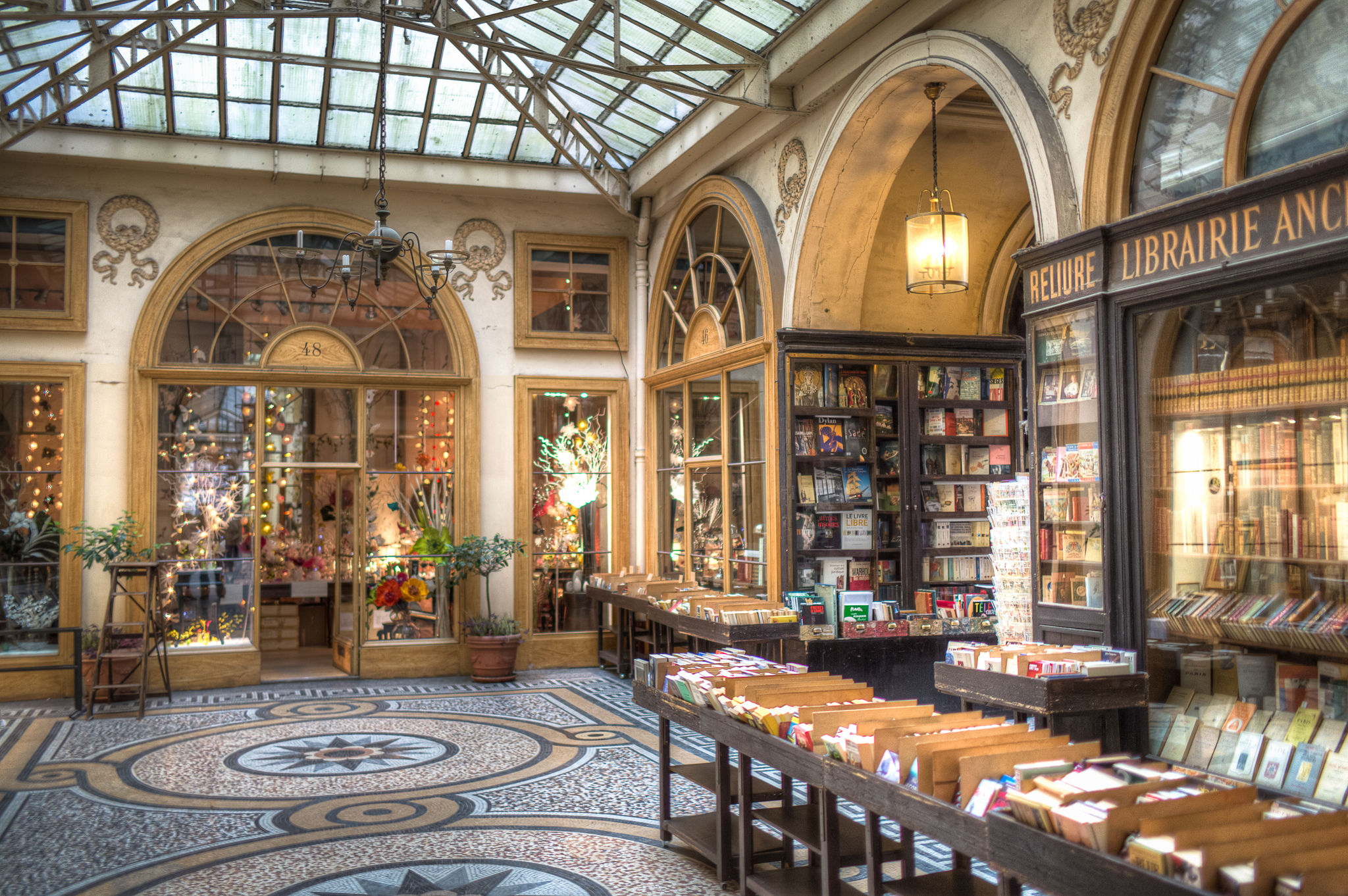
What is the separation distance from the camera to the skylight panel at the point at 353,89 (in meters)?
9.99

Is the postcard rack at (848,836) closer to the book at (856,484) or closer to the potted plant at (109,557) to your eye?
the book at (856,484)

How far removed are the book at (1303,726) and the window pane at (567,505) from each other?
803cm

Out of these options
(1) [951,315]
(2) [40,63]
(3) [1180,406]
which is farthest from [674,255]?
(3) [1180,406]

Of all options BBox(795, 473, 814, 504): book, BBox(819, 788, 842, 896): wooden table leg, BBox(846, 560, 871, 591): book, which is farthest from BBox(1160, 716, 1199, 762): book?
BBox(795, 473, 814, 504): book

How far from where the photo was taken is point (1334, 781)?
3963 millimetres

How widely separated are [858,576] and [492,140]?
5.88 metres

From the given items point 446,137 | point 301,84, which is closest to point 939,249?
point 446,137

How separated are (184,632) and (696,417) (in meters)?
5.40

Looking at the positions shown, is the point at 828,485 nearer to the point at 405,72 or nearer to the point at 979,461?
the point at 979,461

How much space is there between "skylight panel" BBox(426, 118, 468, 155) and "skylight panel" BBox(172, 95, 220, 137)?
1984mm

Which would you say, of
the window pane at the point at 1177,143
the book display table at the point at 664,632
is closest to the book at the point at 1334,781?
the window pane at the point at 1177,143

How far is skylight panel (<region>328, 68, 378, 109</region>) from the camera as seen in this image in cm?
999

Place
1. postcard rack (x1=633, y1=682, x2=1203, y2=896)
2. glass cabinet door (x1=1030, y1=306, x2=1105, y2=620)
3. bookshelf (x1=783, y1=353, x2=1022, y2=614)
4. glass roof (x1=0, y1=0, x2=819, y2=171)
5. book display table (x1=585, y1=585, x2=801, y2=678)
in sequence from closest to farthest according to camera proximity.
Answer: postcard rack (x1=633, y1=682, x2=1203, y2=896), glass cabinet door (x1=1030, y1=306, x2=1105, y2=620), book display table (x1=585, y1=585, x2=801, y2=678), glass roof (x1=0, y1=0, x2=819, y2=171), bookshelf (x1=783, y1=353, x2=1022, y2=614)

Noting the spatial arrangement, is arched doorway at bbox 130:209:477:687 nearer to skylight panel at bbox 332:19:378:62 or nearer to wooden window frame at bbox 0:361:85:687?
wooden window frame at bbox 0:361:85:687
